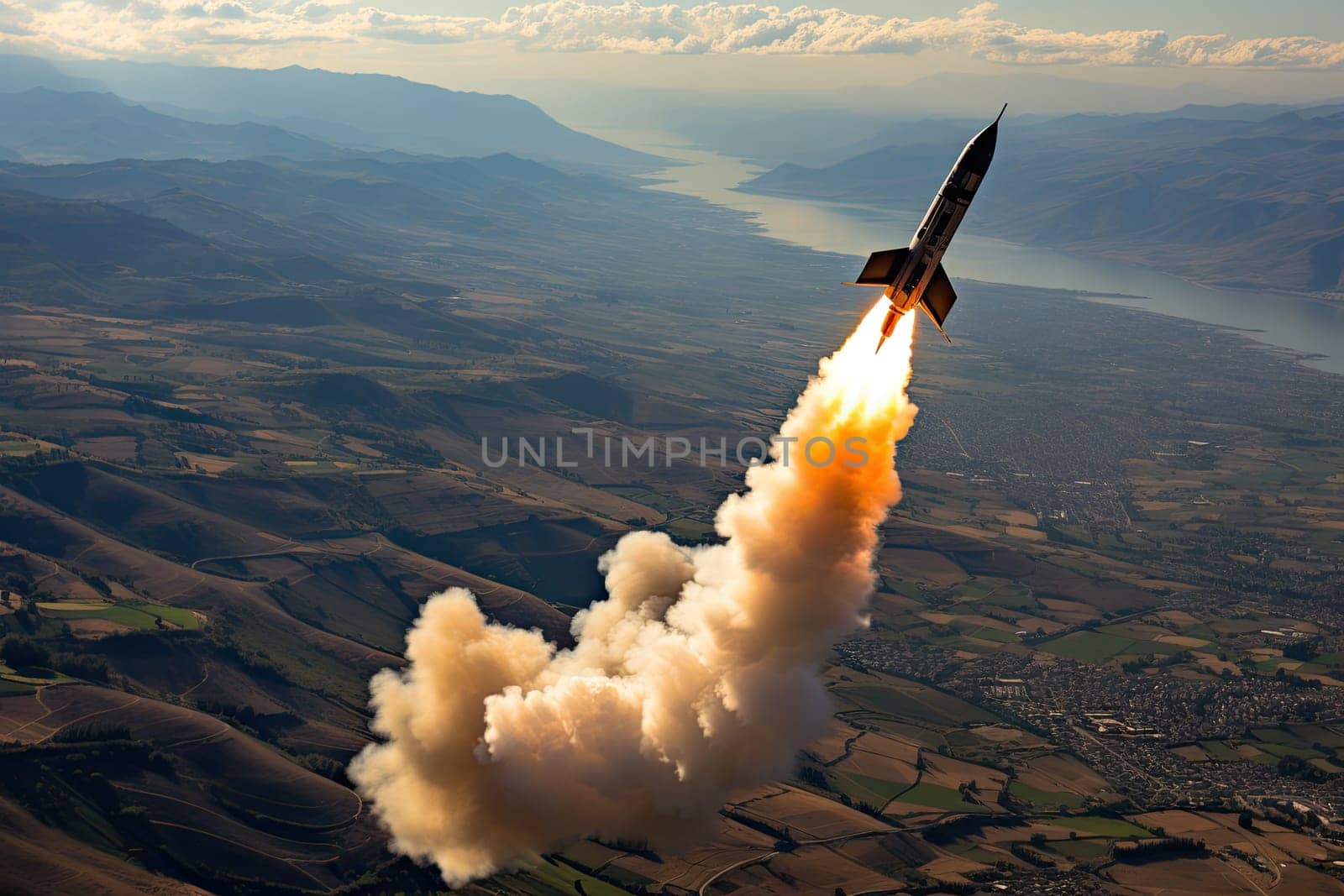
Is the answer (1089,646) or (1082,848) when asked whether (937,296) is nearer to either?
(1082,848)

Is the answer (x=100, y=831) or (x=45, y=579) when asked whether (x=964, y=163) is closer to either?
(x=100, y=831)

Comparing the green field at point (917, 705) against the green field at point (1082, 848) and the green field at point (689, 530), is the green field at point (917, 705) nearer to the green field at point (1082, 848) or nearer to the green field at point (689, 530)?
the green field at point (1082, 848)

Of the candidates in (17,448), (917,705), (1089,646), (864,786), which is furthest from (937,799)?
(17,448)

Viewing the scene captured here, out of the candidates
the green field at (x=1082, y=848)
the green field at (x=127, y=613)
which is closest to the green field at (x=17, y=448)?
the green field at (x=127, y=613)

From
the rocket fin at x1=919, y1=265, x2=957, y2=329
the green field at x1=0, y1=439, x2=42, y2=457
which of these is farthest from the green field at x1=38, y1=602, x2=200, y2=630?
the rocket fin at x1=919, y1=265, x2=957, y2=329

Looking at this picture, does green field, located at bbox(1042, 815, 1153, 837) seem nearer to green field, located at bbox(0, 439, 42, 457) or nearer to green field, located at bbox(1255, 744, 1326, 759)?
green field, located at bbox(1255, 744, 1326, 759)
